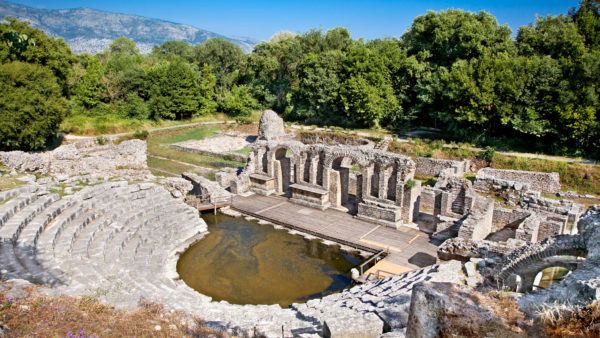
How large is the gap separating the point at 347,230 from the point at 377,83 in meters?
25.2

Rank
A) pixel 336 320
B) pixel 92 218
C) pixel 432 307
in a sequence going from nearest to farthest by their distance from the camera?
pixel 432 307 < pixel 336 320 < pixel 92 218

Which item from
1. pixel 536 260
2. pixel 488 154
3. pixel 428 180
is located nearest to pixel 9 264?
pixel 536 260

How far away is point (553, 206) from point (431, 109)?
1973 cm

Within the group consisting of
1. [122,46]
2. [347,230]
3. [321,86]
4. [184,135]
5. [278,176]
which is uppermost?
[122,46]

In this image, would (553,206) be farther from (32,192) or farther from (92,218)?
(32,192)

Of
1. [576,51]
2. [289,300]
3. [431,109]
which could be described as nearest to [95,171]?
[289,300]

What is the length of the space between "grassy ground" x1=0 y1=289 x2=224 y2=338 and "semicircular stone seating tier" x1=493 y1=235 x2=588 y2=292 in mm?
8190

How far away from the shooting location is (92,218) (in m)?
16.2

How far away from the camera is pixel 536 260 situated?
10.4 meters

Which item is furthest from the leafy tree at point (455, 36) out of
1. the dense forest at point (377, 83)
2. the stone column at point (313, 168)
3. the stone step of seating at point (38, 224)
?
the stone step of seating at point (38, 224)

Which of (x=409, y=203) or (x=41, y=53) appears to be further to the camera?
(x=41, y=53)

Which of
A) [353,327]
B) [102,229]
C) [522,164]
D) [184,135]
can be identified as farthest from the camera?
[184,135]

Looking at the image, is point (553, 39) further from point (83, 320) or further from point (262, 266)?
point (83, 320)

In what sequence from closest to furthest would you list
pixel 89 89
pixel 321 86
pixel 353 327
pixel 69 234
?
pixel 353 327, pixel 69 234, pixel 321 86, pixel 89 89
